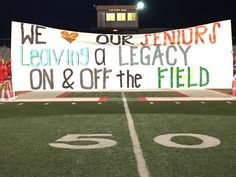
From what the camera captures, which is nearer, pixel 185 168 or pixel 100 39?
pixel 185 168

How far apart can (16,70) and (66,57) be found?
149 cm

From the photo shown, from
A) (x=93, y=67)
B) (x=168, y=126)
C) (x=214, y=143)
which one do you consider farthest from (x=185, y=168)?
(x=93, y=67)

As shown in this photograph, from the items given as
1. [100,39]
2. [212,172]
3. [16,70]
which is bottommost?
[212,172]

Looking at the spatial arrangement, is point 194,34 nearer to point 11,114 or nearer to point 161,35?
point 161,35

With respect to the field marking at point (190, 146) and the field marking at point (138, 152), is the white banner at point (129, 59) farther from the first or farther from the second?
the field marking at point (190, 146)

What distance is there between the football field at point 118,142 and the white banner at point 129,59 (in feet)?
11.3

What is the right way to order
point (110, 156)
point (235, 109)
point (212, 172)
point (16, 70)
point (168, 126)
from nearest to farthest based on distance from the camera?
point (212, 172) → point (110, 156) → point (168, 126) → point (235, 109) → point (16, 70)

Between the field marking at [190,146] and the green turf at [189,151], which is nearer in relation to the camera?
the green turf at [189,151]

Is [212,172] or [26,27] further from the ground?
[26,27]

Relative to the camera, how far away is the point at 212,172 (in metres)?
4.85

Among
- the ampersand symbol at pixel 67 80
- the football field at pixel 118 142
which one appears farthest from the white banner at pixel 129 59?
the football field at pixel 118 142

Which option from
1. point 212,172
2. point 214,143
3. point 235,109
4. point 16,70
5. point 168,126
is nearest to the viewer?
point 212,172

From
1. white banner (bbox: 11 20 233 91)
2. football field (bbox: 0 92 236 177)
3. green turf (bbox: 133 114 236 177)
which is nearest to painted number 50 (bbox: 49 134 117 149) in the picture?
football field (bbox: 0 92 236 177)

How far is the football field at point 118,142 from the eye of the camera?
501 cm
